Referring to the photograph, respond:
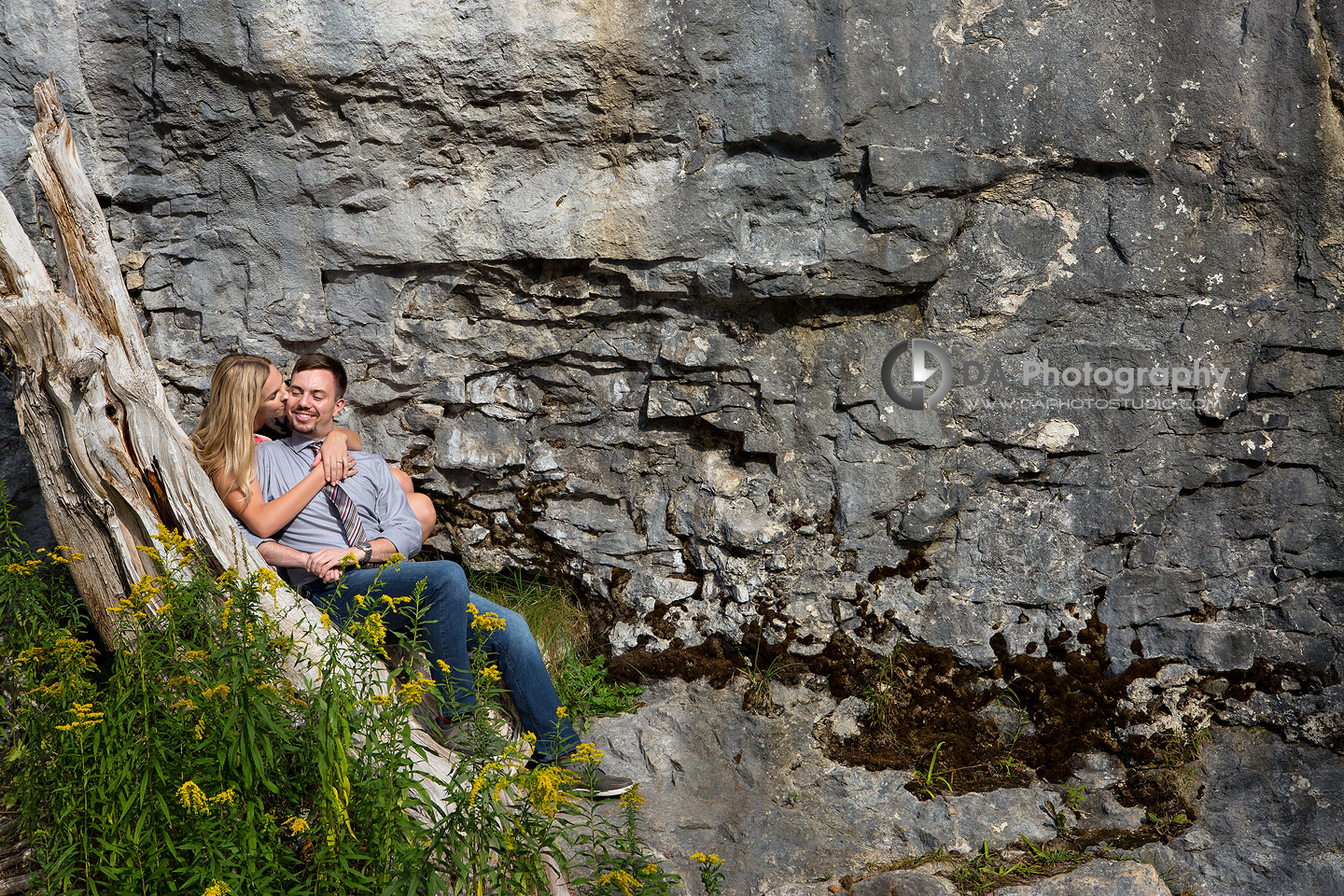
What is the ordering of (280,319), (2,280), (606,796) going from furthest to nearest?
(280,319) → (606,796) → (2,280)

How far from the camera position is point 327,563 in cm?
337

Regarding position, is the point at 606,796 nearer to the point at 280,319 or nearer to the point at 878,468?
the point at 878,468

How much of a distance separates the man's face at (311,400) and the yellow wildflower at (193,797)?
167 centimetres

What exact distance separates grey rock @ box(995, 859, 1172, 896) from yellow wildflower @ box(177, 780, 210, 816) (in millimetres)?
2642

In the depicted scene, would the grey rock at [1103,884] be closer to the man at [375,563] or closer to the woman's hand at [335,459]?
the man at [375,563]

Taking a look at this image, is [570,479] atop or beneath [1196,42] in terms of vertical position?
beneath

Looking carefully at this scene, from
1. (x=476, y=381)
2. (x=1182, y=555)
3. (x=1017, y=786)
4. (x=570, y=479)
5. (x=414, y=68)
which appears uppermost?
(x=414, y=68)

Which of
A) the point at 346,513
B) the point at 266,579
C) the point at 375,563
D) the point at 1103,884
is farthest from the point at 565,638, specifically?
the point at 1103,884

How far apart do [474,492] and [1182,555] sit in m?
3.19

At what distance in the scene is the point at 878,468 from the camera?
13.4 ft

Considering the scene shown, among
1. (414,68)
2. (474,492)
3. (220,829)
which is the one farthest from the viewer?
(474,492)

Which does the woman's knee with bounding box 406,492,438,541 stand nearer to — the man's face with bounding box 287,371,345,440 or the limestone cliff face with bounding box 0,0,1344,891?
the limestone cliff face with bounding box 0,0,1344,891

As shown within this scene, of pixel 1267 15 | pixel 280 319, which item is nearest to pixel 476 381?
pixel 280 319

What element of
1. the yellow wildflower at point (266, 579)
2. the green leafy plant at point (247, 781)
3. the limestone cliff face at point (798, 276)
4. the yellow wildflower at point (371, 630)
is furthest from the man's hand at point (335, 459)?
the yellow wildflower at point (371, 630)
